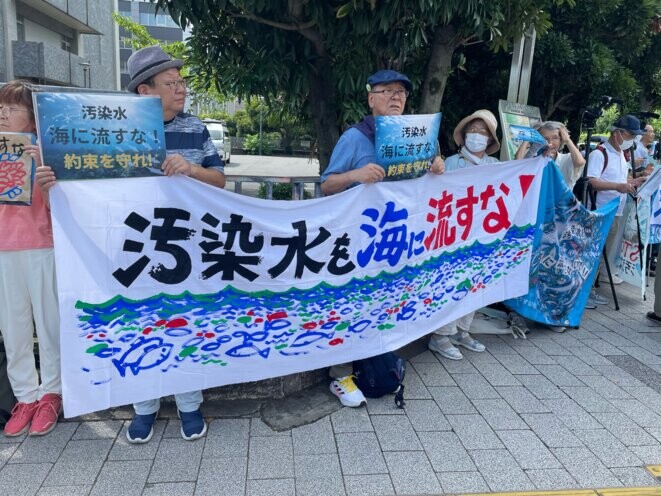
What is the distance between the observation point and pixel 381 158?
315 cm

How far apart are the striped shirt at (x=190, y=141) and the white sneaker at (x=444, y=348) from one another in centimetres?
226

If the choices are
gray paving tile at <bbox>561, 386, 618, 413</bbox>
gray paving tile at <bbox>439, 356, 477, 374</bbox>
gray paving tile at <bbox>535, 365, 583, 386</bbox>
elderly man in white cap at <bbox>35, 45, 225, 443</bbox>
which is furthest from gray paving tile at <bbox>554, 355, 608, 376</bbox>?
elderly man in white cap at <bbox>35, 45, 225, 443</bbox>

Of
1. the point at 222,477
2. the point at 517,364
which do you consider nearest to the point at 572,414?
the point at 517,364

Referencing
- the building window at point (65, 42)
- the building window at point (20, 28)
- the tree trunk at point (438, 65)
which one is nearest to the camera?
the tree trunk at point (438, 65)

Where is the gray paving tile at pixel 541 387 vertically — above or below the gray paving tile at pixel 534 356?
below

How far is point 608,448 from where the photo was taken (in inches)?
119

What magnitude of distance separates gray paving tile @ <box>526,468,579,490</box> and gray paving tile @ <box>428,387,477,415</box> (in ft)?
2.12

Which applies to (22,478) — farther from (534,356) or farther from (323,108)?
(323,108)

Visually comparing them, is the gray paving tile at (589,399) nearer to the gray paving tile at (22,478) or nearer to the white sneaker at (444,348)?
the white sneaker at (444,348)

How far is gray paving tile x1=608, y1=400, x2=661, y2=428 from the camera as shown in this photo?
3317mm

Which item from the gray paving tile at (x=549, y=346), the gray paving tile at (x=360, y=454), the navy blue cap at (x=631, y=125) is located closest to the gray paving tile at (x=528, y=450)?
the gray paving tile at (x=360, y=454)

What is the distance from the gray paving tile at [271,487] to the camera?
2545 millimetres

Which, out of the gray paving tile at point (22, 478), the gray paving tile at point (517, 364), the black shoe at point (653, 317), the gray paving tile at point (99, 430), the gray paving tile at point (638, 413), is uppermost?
the black shoe at point (653, 317)

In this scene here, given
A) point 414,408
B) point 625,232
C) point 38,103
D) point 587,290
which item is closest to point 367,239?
point 414,408
